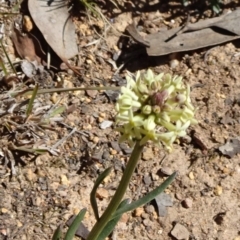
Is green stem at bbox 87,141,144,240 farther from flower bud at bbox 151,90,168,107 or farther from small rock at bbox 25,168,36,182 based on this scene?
small rock at bbox 25,168,36,182

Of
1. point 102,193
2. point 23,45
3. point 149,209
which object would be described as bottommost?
point 149,209

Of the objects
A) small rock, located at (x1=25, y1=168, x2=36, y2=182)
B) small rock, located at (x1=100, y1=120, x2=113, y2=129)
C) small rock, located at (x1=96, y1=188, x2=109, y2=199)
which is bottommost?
small rock, located at (x1=96, y1=188, x2=109, y2=199)

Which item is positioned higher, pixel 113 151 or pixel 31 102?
pixel 31 102

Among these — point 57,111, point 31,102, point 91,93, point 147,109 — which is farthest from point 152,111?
point 91,93

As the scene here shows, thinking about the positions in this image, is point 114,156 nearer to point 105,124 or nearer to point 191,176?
point 105,124

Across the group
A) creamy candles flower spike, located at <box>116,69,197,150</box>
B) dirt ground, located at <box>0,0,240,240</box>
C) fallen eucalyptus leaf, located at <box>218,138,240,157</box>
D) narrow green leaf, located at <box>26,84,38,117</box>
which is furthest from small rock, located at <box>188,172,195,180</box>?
creamy candles flower spike, located at <box>116,69,197,150</box>

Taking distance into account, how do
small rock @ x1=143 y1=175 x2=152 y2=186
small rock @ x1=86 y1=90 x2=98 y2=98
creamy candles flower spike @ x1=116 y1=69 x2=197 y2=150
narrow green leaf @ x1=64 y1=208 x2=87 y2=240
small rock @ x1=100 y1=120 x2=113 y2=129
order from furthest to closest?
small rock @ x1=86 y1=90 x2=98 y2=98
small rock @ x1=100 y1=120 x2=113 y2=129
small rock @ x1=143 y1=175 x2=152 y2=186
narrow green leaf @ x1=64 y1=208 x2=87 y2=240
creamy candles flower spike @ x1=116 y1=69 x2=197 y2=150
